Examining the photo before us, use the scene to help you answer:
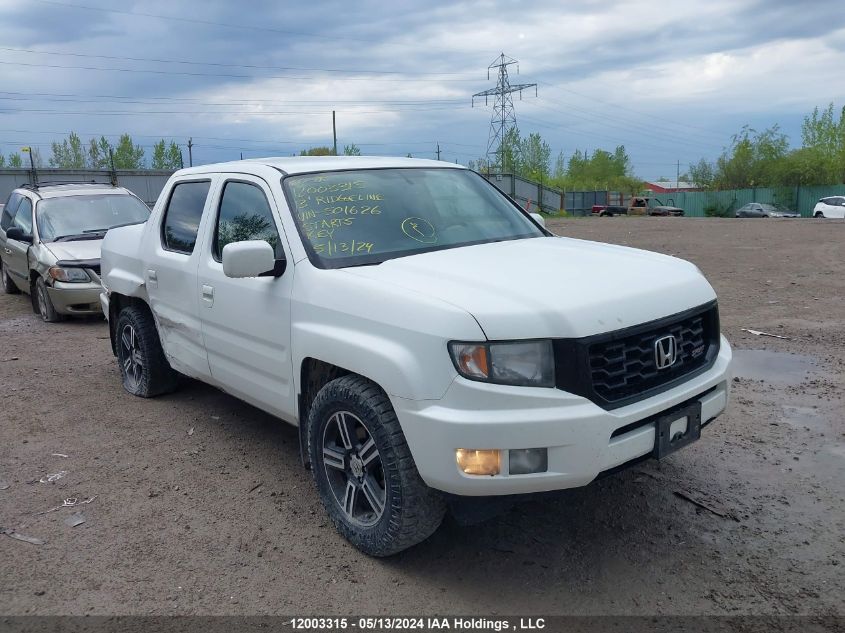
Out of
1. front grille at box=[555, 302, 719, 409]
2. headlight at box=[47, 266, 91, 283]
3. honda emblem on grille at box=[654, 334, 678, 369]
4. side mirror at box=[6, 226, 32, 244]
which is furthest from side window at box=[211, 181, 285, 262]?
side mirror at box=[6, 226, 32, 244]

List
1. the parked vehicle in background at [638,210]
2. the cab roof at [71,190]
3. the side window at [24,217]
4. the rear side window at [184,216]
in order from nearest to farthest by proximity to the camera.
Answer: the rear side window at [184,216] → the side window at [24,217] → the cab roof at [71,190] → the parked vehicle in background at [638,210]

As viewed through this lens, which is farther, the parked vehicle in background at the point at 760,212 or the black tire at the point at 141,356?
the parked vehicle in background at the point at 760,212

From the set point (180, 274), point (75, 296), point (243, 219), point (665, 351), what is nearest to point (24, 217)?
point (75, 296)

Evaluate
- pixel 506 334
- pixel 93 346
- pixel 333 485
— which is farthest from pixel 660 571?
pixel 93 346

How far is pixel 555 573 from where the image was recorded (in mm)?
3285

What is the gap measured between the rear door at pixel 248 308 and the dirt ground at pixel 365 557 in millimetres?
656

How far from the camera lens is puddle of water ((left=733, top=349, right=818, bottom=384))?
6188 mm

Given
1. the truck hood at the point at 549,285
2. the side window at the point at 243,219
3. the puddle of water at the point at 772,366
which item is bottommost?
the puddle of water at the point at 772,366

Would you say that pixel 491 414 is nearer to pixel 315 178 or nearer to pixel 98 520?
pixel 315 178

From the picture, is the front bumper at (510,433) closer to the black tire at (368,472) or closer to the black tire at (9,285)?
the black tire at (368,472)

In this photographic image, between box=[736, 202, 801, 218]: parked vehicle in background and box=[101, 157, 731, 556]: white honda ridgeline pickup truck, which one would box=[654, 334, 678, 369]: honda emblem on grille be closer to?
box=[101, 157, 731, 556]: white honda ridgeline pickup truck

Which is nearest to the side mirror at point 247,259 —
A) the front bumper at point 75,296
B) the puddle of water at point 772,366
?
the puddle of water at point 772,366

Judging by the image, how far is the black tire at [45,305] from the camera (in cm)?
955

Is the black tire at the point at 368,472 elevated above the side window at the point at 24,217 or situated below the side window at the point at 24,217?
below
